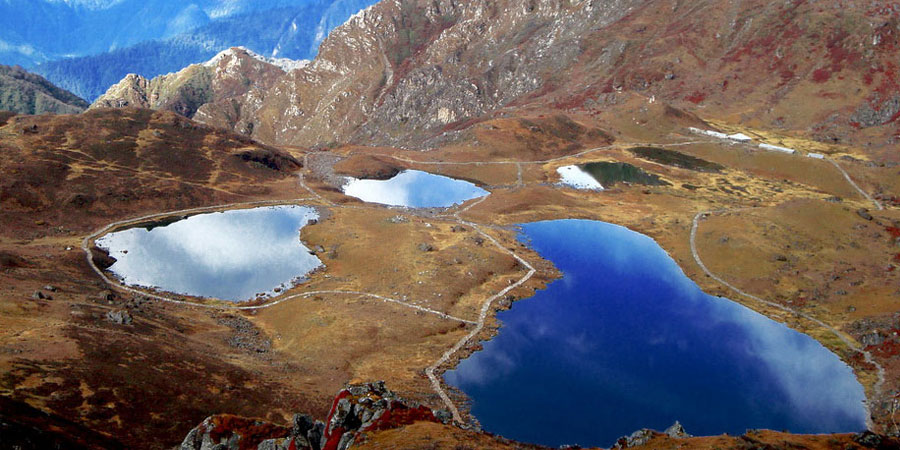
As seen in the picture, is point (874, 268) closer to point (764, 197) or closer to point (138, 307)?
point (764, 197)

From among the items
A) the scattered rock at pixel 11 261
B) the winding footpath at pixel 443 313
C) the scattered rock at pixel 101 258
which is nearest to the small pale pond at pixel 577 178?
the winding footpath at pixel 443 313

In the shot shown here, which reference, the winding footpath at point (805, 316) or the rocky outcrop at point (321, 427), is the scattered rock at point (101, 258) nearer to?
the rocky outcrop at point (321, 427)

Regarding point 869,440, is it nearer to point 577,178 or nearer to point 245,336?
point 245,336

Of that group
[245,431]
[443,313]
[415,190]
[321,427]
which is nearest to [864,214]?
[443,313]

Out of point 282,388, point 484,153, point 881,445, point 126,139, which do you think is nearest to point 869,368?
point 881,445

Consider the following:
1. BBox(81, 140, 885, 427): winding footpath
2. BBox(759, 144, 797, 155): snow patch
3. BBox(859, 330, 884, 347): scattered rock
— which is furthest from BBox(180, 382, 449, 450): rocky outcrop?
BBox(759, 144, 797, 155): snow patch

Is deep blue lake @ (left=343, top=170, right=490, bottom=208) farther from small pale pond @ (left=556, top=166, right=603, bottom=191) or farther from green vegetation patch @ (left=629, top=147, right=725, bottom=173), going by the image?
green vegetation patch @ (left=629, top=147, right=725, bottom=173)
